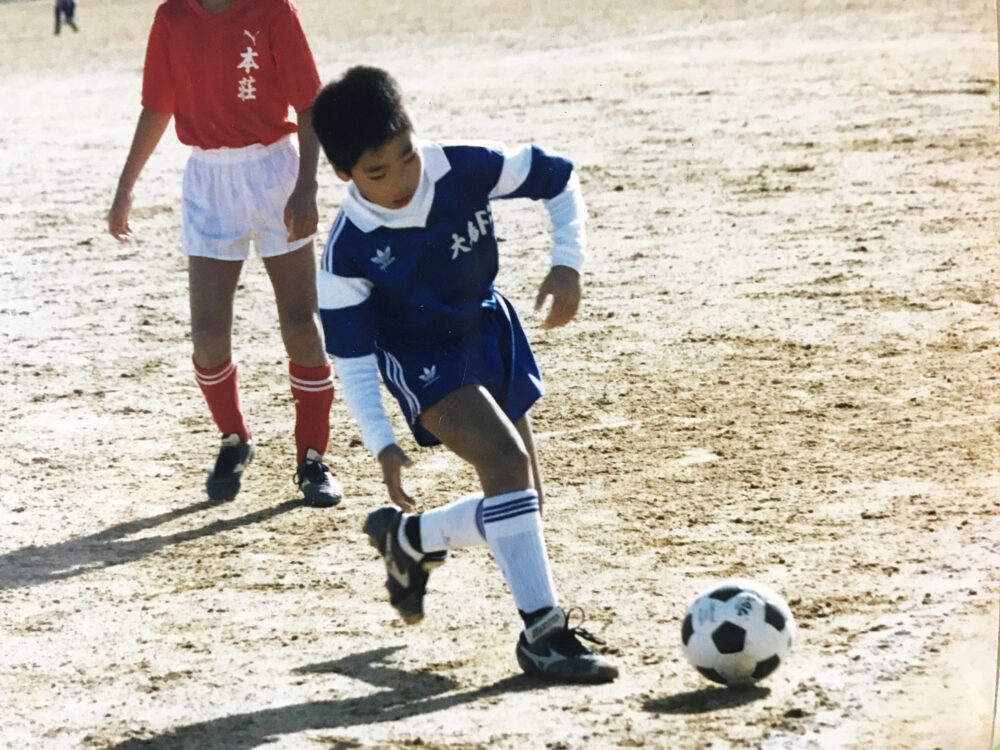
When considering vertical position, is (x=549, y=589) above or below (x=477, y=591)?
above

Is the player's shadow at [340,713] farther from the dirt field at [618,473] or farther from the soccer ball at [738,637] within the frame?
the soccer ball at [738,637]

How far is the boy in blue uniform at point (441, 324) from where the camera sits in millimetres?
4160

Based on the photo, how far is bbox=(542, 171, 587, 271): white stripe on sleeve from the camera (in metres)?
4.45

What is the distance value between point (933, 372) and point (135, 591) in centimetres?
366

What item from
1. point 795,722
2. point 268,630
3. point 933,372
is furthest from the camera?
point 933,372

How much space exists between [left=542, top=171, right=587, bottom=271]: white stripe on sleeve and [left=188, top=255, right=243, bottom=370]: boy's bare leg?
172 cm

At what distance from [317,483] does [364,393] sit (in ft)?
5.47

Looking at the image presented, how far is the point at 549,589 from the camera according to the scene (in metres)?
4.22

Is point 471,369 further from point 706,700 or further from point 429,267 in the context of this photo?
point 706,700

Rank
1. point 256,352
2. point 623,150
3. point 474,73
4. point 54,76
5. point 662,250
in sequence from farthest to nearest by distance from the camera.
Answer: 1. point 54,76
2. point 474,73
3. point 623,150
4. point 662,250
5. point 256,352

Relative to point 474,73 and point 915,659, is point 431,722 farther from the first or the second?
point 474,73

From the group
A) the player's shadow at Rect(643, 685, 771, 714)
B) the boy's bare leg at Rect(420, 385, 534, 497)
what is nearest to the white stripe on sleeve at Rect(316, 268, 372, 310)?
the boy's bare leg at Rect(420, 385, 534, 497)

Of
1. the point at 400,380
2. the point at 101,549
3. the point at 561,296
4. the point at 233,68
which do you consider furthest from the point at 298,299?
the point at 561,296

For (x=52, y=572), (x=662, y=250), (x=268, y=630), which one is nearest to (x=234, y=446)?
(x=52, y=572)
